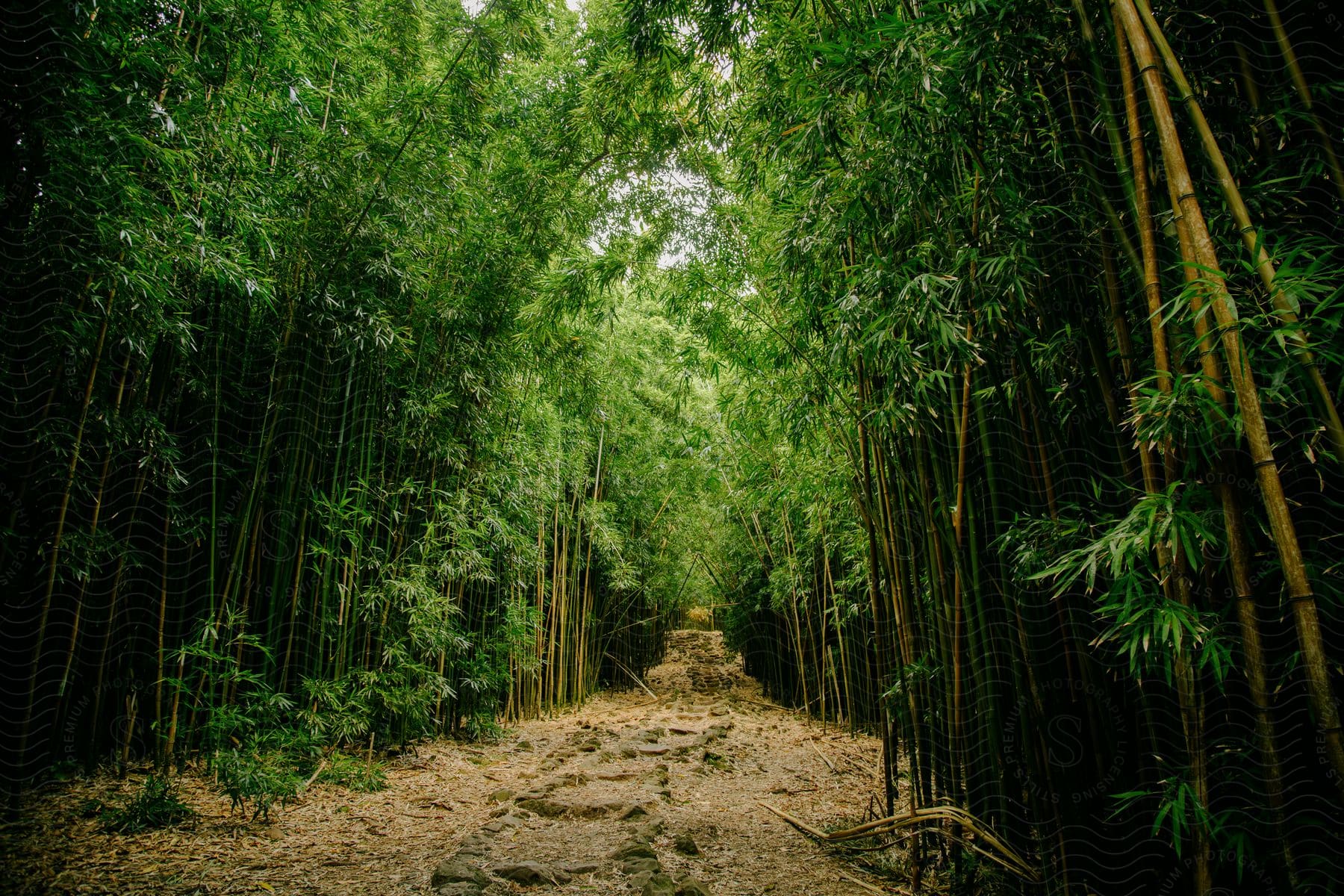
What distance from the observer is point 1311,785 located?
927 millimetres

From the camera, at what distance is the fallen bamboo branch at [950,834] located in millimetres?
1552

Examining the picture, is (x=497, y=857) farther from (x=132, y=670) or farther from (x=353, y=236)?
(x=353, y=236)

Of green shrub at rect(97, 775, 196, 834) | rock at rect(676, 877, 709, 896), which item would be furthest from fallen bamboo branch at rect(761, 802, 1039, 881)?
green shrub at rect(97, 775, 196, 834)

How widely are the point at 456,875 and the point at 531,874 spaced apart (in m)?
0.25

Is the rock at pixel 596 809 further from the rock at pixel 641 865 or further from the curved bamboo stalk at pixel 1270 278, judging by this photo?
the curved bamboo stalk at pixel 1270 278

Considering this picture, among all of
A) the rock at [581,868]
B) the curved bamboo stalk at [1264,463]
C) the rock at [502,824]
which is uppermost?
the curved bamboo stalk at [1264,463]

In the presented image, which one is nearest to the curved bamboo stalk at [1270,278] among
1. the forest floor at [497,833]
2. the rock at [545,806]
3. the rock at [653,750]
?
the forest floor at [497,833]

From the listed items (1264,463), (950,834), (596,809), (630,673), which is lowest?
(630,673)

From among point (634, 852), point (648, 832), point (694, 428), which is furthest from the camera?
point (694, 428)

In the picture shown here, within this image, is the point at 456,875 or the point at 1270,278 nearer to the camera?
the point at 1270,278

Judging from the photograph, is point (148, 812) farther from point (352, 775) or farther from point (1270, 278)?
point (1270, 278)

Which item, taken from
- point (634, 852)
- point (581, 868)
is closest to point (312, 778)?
point (581, 868)

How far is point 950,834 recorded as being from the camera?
1.75 m

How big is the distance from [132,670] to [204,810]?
2.37 feet
